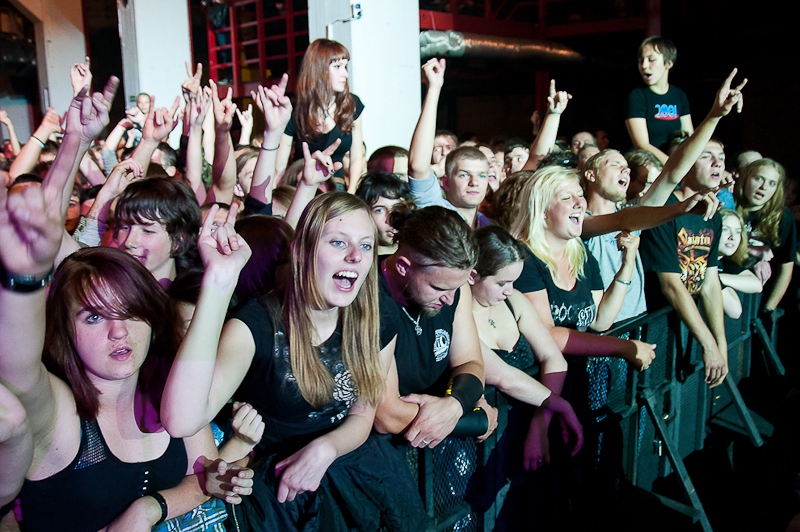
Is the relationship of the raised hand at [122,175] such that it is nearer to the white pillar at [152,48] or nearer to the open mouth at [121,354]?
the open mouth at [121,354]

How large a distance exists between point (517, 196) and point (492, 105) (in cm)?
1279

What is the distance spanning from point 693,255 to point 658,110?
6.17 feet

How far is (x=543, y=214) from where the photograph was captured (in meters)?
3.60

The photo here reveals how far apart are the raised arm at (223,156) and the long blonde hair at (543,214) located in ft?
5.45

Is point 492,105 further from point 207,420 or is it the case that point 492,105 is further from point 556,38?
point 207,420

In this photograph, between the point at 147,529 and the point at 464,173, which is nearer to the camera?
the point at 147,529

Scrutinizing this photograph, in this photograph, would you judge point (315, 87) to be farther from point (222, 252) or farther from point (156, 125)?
point (222, 252)

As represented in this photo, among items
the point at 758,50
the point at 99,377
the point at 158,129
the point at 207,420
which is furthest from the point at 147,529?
the point at 758,50

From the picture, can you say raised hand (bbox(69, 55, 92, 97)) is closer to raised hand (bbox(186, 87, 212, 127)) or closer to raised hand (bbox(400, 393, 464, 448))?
raised hand (bbox(186, 87, 212, 127))

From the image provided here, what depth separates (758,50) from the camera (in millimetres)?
11125

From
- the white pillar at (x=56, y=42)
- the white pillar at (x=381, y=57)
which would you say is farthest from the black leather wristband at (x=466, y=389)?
the white pillar at (x=56, y=42)

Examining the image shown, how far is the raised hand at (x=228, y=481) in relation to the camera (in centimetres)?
187

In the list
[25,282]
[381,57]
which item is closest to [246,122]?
[381,57]

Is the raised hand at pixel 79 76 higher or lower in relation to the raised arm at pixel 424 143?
higher
